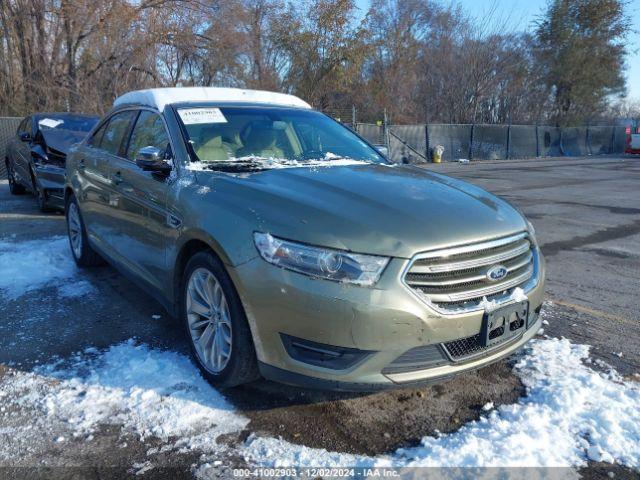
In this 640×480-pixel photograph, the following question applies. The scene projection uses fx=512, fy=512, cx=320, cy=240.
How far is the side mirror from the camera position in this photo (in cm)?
324

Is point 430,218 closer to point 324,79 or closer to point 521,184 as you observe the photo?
point 521,184

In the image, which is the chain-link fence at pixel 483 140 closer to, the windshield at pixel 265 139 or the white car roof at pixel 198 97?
the white car roof at pixel 198 97

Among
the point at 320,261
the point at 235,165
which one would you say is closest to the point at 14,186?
the point at 235,165

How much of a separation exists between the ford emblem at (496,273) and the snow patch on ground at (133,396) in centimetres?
145

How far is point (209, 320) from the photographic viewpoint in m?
2.95

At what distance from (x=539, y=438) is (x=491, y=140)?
90.4 feet

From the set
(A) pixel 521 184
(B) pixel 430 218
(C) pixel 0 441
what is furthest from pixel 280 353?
(A) pixel 521 184

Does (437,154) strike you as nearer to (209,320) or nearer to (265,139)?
(265,139)

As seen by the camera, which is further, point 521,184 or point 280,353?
point 521,184

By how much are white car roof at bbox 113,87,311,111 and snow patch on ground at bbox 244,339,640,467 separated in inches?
101

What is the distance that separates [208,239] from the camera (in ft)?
9.00

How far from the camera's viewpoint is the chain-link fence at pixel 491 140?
2353 cm

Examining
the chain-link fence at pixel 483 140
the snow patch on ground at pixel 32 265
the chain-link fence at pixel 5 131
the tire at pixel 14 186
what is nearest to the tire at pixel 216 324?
the snow patch on ground at pixel 32 265

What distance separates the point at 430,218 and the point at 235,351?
122cm
